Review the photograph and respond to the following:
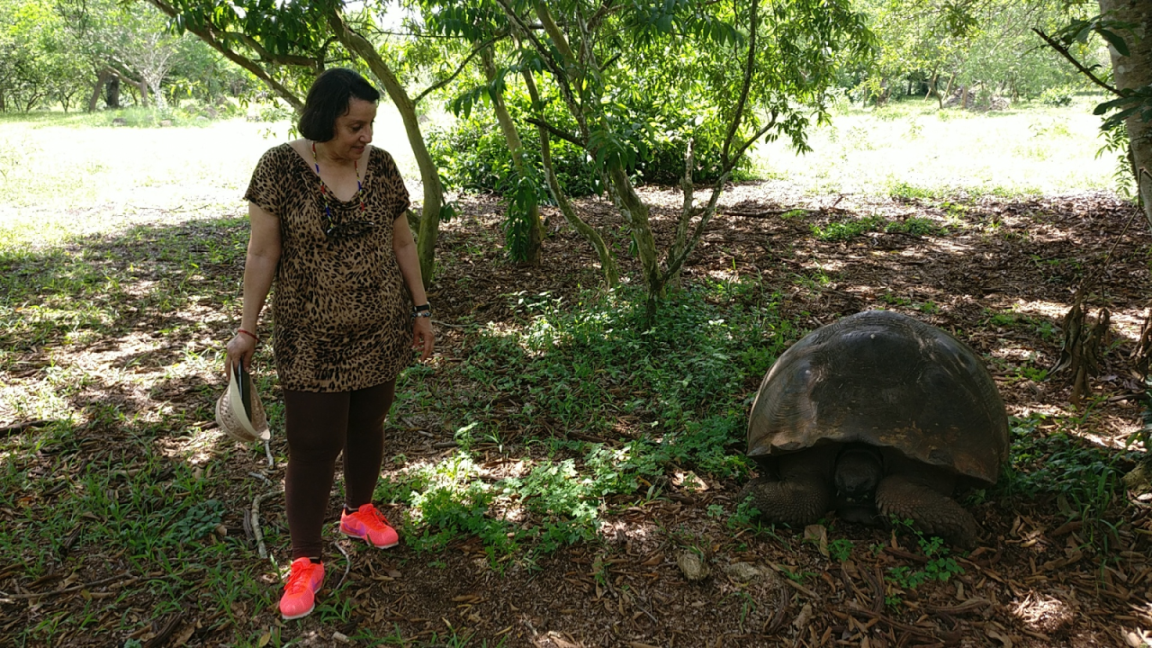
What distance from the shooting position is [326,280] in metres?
2.53

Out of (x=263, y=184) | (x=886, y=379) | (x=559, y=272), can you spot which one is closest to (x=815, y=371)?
(x=886, y=379)

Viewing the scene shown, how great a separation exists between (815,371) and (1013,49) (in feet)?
89.6

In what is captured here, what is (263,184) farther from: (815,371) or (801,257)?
(801,257)

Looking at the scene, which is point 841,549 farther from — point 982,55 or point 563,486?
point 982,55

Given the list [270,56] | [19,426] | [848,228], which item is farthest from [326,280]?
[848,228]

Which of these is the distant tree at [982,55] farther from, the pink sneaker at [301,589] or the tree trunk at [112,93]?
the tree trunk at [112,93]

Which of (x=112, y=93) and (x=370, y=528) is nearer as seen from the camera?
(x=370, y=528)

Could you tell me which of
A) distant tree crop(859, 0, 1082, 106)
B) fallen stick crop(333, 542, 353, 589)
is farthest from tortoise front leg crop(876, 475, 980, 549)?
distant tree crop(859, 0, 1082, 106)

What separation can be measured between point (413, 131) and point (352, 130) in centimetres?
358

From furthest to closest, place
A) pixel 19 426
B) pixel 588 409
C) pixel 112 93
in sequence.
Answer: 1. pixel 112 93
2. pixel 588 409
3. pixel 19 426

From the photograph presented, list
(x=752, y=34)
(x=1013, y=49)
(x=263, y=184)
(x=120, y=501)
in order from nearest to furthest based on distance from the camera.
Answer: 1. (x=263, y=184)
2. (x=120, y=501)
3. (x=752, y=34)
4. (x=1013, y=49)

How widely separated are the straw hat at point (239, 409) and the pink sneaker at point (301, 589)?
53cm

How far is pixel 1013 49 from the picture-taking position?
24.8 meters

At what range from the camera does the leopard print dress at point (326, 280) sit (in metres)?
2.45
